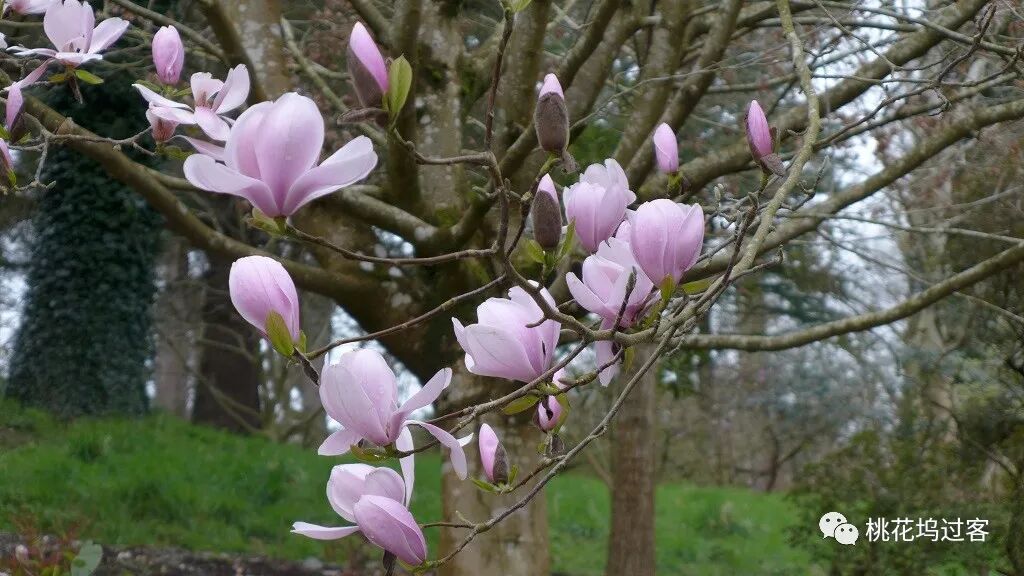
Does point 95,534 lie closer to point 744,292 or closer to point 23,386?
point 23,386

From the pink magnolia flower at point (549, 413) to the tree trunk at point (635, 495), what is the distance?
4.01m

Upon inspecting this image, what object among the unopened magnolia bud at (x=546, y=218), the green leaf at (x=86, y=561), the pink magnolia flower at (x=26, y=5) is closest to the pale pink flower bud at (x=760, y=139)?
the unopened magnolia bud at (x=546, y=218)

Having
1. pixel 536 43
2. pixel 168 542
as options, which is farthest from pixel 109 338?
A: pixel 536 43

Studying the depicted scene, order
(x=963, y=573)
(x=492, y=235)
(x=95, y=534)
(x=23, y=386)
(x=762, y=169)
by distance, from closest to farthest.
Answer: (x=762, y=169), (x=492, y=235), (x=95, y=534), (x=963, y=573), (x=23, y=386)

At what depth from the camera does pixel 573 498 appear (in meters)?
8.45

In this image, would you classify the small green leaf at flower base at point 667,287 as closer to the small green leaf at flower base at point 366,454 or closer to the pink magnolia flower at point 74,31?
the small green leaf at flower base at point 366,454

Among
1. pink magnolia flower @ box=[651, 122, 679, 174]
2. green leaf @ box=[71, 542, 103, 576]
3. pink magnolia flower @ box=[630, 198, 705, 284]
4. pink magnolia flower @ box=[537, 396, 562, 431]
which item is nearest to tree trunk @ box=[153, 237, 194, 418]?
green leaf @ box=[71, 542, 103, 576]

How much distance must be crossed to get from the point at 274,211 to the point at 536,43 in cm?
242

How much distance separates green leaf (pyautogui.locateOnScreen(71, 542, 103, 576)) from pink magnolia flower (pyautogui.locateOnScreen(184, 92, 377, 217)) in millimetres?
2948

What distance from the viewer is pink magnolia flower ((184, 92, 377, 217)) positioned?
2.54 feet

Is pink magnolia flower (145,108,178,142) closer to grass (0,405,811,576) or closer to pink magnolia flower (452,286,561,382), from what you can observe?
pink magnolia flower (452,286,561,382)

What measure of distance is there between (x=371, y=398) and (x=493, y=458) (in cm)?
22

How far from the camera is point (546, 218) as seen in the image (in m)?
0.93

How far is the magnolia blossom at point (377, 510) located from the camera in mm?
855
